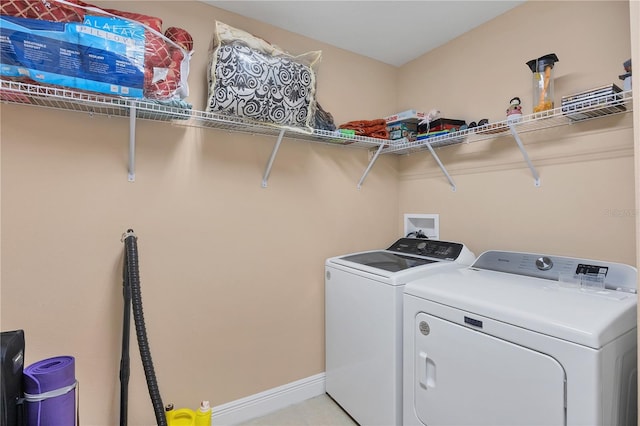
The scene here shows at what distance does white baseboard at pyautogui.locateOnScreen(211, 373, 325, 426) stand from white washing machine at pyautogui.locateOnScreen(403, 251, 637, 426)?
82 cm

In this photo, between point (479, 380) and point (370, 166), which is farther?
point (370, 166)

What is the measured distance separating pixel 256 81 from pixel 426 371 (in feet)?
5.43

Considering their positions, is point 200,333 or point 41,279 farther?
point 200,333

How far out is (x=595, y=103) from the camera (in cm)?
138

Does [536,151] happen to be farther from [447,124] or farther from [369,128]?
[369,128]

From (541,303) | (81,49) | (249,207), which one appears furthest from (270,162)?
(541,303)

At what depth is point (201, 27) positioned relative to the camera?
1.80 meters

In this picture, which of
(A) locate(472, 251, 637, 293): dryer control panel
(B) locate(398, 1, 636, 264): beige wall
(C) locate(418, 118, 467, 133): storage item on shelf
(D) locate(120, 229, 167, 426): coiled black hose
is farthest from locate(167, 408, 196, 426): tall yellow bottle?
(C) locate(418, 118, 467, 133): storage item on shelf

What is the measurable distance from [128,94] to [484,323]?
173 centimetres

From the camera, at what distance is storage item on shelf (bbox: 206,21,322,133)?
1.57 metres

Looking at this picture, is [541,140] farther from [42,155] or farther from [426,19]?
[42,155]

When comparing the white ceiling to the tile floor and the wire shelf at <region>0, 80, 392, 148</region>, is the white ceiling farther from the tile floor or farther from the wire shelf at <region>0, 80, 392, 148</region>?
the tile floor

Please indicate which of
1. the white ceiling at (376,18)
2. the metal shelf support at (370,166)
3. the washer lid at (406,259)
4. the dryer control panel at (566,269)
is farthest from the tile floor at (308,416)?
the white ceiling at (376,18)

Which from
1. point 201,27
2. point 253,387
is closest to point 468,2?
point 201,27
